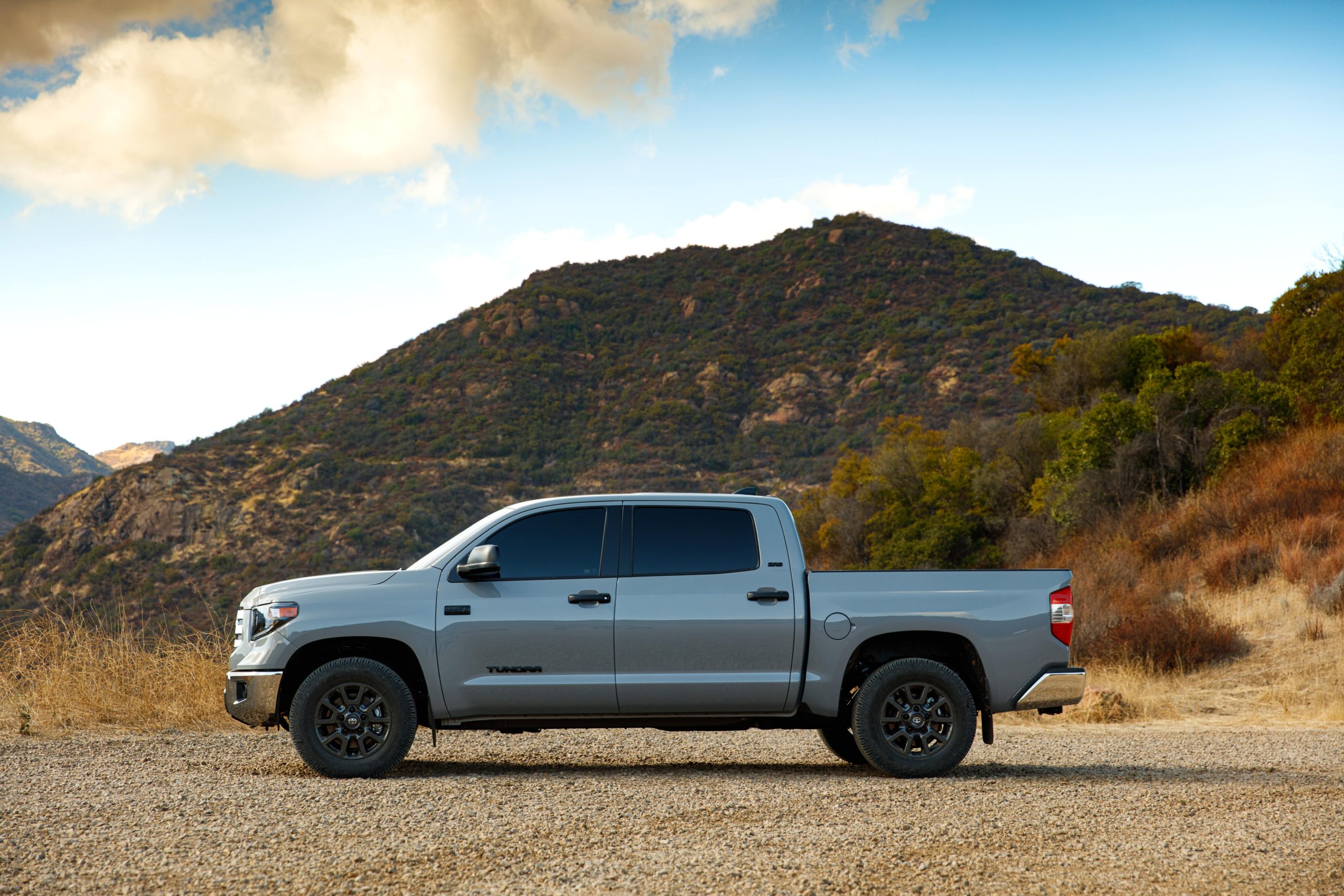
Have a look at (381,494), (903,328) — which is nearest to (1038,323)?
(903,328)

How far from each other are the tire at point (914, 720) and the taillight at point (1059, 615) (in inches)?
30.4

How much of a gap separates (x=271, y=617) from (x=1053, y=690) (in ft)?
17.7

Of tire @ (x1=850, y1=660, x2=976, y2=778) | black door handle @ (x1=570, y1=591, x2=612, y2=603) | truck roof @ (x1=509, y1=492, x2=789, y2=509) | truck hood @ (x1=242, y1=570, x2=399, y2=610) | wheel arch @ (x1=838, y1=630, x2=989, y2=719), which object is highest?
truck roof @ (x1=509, y1=492, x2=789, y2=509)

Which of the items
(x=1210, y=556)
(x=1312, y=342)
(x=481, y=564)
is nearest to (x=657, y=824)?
(x=481, y=564)

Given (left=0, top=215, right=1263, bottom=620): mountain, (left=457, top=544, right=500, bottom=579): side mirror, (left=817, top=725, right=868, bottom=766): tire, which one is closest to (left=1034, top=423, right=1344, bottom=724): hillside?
(left=817, top=725, right=868, bottom=766): tire

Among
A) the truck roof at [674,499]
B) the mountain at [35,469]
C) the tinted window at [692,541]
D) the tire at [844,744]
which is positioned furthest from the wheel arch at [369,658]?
the mountain at [35,469]

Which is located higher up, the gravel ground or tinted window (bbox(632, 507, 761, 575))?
tinted window (bbox(632, 507, 761, 575))

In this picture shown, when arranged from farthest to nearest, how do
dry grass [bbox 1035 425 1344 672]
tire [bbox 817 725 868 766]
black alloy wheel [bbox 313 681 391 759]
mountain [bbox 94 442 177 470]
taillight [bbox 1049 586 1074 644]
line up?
1. mountain [bbox 94 442 177 470]
2. dry grass [bbox 1035 425 1344 672]
3. tire [bbox 817 725 868 766]
4. taillight [bbox 1049 586 1074 644]
5. black alloy wheel [bbox 313 681 391 759]

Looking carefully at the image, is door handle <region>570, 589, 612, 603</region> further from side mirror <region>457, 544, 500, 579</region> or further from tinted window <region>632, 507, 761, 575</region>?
side mirror <region>457, 544, 500, 579</region>

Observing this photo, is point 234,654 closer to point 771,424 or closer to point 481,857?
point 481,857

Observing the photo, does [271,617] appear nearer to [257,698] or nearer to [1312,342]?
[257,698]

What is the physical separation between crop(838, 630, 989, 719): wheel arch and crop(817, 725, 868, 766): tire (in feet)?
2.58

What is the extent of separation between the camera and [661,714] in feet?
25.0

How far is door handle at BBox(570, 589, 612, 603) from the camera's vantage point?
24.8 feet
